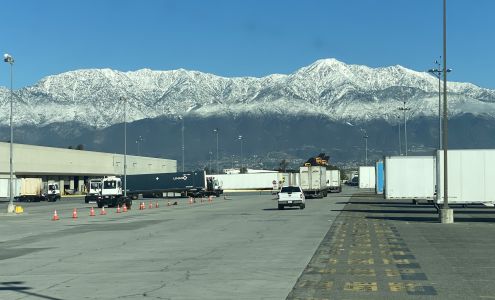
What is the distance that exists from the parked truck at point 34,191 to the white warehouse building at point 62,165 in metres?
2.00

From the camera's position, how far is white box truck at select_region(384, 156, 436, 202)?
45.4 m

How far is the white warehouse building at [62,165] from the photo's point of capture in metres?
104

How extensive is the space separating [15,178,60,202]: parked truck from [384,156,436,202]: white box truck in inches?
2146

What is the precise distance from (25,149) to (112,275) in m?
94.5

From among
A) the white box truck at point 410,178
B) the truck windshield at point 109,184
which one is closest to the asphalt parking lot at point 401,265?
the white box truck at point 410,178

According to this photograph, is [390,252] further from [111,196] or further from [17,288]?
[111,196]

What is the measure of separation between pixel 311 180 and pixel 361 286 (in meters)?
65.5

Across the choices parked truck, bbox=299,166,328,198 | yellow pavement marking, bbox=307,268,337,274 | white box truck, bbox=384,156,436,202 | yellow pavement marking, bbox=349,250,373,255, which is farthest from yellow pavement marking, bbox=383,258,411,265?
parked truck, bbox=299,166,328,198

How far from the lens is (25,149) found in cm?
10756

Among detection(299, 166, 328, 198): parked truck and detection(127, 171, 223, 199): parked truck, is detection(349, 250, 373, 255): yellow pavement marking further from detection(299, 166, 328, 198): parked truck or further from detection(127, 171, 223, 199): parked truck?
detection(127, 171, 223, 199): parked truck

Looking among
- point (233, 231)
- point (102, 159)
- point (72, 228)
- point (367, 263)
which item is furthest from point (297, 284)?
point (102, 159)

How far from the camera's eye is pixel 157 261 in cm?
2003

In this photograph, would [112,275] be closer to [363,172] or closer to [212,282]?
[212,282]

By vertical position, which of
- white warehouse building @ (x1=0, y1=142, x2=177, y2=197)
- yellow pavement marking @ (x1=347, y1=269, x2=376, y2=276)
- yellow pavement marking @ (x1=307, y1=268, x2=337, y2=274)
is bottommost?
yellow pavement marking @ (x1=307, y1=268, x2=337, y2=274)
